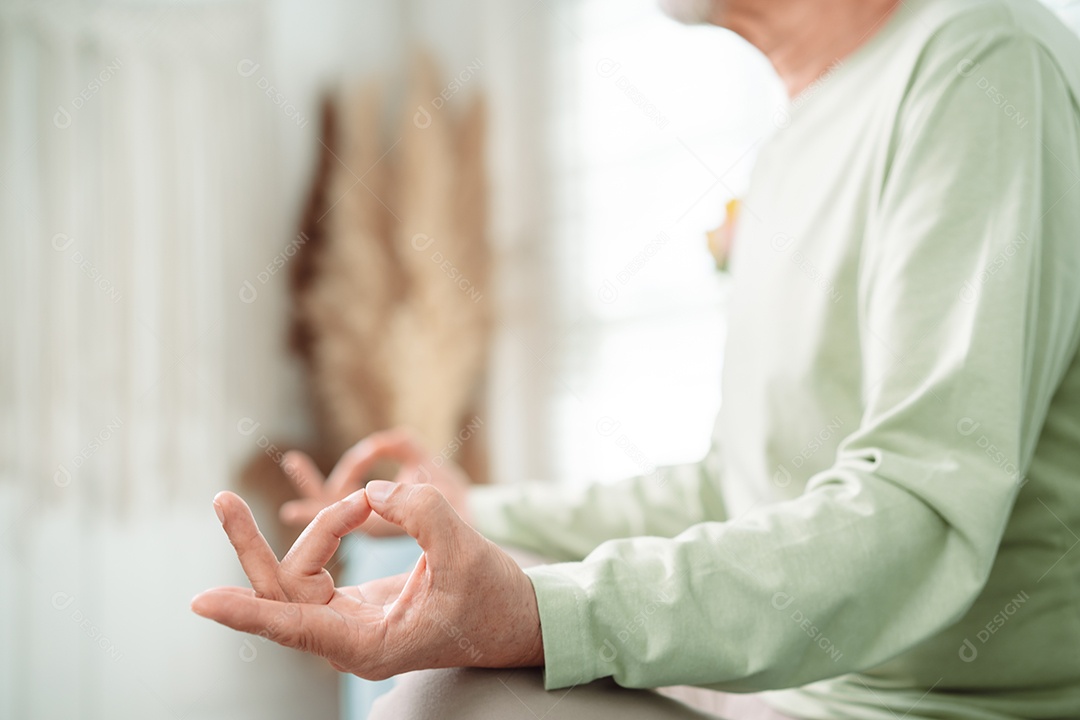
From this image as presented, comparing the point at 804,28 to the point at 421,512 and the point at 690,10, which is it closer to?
the point at 690,10

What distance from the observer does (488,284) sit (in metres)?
3.04

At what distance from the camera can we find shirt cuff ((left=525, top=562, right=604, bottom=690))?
0.55 metres

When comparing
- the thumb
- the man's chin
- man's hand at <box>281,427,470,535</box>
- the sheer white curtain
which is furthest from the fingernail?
the sheer white curtain

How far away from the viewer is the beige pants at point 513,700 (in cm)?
56

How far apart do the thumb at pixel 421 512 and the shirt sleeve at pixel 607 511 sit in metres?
0.63

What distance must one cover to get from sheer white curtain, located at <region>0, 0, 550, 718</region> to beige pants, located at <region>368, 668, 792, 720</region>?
2279 mm

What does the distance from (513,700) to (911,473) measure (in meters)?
0.31

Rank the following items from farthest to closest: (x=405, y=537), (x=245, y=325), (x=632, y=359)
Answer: (x=245, y=325) < (x=632, y=359) < (x=405, y=537)

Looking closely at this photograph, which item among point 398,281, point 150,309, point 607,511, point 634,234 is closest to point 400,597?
point 607,511

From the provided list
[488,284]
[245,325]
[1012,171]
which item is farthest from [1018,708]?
[245,325]

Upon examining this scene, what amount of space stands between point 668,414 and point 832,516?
179cm

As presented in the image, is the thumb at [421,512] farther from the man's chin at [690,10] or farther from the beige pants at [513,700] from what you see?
the man's chin at [690,10]

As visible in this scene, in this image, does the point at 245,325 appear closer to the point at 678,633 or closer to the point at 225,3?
the point at 225,3

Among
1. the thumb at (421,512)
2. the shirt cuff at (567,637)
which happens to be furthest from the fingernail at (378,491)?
the shirt cuff at (567,637)
